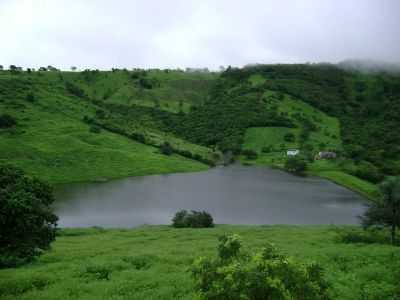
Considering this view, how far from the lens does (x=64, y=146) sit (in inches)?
5153

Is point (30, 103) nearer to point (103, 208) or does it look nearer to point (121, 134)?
point (121, 134)

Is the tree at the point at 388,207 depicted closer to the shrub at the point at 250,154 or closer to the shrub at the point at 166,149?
the shrub at the point at 166,149

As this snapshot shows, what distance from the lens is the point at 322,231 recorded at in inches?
2068

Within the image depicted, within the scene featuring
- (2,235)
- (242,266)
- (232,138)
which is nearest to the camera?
(242,266)

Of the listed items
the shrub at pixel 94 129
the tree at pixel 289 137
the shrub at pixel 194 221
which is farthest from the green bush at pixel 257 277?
the tree at pixel 289 137

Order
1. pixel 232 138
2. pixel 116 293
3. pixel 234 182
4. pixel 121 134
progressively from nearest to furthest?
1. pixel 116 293
2. pixel 234 182
3. pixel 121 134
4. pixel 232 138

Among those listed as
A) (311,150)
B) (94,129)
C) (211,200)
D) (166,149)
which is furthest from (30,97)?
(311,150)

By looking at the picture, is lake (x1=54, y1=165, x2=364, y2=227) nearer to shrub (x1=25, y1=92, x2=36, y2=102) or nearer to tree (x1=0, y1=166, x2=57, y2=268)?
tree (x1=0, y1=166, x2=57, y2=268)

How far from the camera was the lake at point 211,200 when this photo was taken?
76562 mm

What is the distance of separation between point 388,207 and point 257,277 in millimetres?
43092

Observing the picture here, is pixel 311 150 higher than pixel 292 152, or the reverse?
pixel 311 150

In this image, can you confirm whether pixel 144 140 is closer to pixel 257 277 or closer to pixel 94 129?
pixel 94 129

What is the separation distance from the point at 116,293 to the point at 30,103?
162 meters

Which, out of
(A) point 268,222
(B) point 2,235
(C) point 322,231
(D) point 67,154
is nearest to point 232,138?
(D) point 67,154
